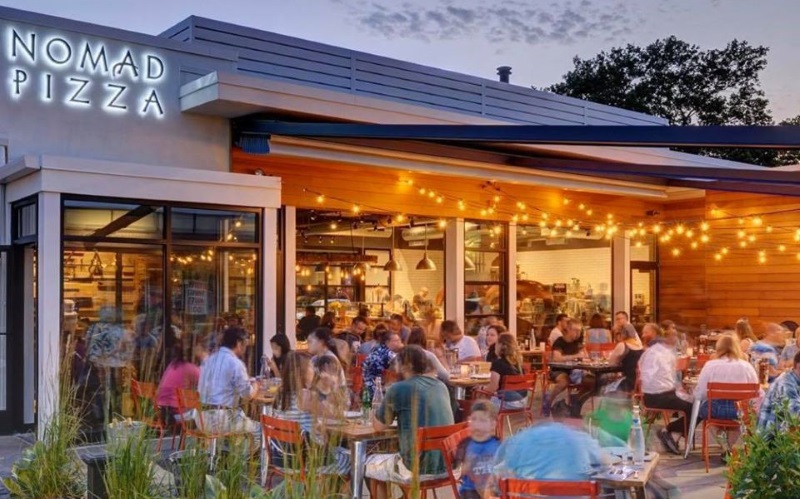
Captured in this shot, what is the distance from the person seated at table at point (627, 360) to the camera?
9.27m

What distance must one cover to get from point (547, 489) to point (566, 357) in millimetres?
6972

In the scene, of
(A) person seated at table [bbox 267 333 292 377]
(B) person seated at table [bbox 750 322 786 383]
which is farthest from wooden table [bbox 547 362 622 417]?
(A) person seated at table [bbox 267 333 292 377]

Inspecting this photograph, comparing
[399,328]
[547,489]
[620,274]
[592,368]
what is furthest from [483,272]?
[547,489]

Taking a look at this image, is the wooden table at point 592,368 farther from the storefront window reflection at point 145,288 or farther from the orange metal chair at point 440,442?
the orange metal chair at point 440,442

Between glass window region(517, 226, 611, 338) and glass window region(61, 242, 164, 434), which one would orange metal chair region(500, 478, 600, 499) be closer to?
glass window region(61, 242, 164, 434)

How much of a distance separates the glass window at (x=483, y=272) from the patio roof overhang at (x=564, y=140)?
169 cm

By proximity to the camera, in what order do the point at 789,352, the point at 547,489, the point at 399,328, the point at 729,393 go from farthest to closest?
the point at 399,328
the point at 789,352
the point at 729,393
the point at 547,489

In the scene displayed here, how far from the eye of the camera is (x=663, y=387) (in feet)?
25.9

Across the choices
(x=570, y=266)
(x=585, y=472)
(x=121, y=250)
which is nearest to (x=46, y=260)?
(x=121, y=250)

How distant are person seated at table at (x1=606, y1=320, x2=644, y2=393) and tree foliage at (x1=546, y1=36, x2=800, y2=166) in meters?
27.2

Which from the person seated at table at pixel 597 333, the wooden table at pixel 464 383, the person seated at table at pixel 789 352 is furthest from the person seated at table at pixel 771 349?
the wooden table at pixel 464 383

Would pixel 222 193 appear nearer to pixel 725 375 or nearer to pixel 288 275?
pixel 288 275

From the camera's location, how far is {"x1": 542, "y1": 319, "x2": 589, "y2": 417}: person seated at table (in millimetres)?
10000

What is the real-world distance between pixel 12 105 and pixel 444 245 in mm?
6594
